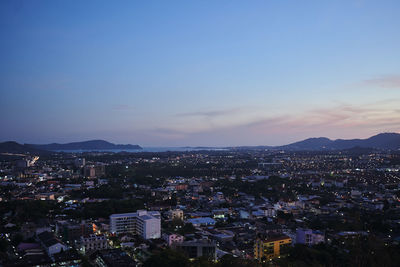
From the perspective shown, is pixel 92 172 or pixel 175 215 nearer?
pixel 175 215

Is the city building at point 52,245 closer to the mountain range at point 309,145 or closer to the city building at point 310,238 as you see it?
the city building at point 310,238

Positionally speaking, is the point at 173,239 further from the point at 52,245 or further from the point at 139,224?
the point at 52,245

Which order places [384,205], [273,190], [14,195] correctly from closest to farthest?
[384,205], [14,195], [273,190]

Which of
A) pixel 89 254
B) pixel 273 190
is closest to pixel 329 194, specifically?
pixel 273 190

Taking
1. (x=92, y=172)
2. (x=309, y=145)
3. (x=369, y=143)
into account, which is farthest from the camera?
(x=309, y=145)

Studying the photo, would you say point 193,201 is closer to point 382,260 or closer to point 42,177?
point 382,260

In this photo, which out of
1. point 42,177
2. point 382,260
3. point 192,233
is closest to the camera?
point 382,260

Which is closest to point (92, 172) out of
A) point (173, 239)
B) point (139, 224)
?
point (139, 224)
